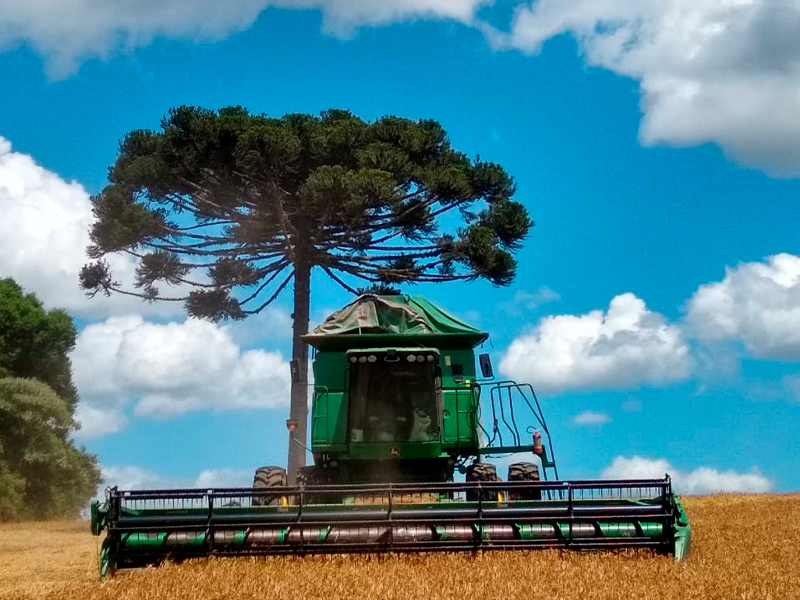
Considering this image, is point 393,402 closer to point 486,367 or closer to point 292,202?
point 486,367

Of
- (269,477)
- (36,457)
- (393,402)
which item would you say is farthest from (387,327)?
(36,457)

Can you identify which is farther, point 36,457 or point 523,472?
point 36,457

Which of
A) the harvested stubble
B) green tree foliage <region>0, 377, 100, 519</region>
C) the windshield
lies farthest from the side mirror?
green tree foliage <region>0, 377, 100, 519</region>

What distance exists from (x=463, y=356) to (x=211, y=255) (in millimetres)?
15865

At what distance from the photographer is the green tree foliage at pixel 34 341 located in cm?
3128

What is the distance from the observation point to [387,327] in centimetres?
1486

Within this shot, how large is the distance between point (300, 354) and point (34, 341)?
9.27 metres

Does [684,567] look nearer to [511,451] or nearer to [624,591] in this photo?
[624,591]

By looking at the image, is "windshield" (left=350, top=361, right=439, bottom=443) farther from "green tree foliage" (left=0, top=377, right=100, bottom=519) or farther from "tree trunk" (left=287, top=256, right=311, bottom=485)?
"green tree foliage" (left=0, top=377, right=100, bottom=519)

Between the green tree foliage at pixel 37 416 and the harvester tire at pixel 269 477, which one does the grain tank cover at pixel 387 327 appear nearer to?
the harvester tire at pixel 269 477

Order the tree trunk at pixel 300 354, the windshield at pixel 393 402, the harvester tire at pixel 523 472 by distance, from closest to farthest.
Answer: the harvester tire at pixel 523 472 < the windshield at pixel 393 402 < the tree trunk at pixel 300 354

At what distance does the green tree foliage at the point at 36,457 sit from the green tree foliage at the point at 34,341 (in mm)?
2051

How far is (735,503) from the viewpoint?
20828 millimetres

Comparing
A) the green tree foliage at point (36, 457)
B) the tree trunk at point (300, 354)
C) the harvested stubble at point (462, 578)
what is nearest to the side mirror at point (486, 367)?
the harvested stubble at point (462, 578)
